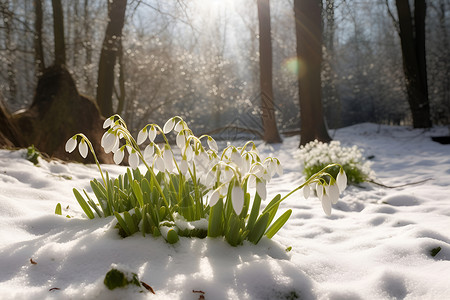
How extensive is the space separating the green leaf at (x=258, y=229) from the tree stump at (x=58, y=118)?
366cm

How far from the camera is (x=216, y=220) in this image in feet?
6.09

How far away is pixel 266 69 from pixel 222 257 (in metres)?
9.58

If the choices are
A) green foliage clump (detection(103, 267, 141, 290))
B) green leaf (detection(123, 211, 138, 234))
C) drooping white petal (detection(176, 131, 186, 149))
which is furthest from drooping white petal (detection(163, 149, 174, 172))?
green foliage clump (detection(103, 267, 141, 290))

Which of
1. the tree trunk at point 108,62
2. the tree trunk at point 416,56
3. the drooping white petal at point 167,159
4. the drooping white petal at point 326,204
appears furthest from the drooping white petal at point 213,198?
the tree trunk at point 416,56

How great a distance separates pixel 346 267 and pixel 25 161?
3.30m

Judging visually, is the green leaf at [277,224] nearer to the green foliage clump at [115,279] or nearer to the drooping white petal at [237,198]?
the drooping white petal at [237,198]

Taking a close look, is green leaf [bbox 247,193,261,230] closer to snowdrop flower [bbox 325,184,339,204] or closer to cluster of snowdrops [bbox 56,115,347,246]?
cluster of snowdrops [bbox 56,115,347,246]

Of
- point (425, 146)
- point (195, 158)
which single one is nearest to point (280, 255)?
point (195, 158)

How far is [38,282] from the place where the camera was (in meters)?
1.47

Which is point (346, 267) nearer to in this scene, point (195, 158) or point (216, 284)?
point (216, 284)

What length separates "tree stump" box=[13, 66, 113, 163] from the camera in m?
4.69

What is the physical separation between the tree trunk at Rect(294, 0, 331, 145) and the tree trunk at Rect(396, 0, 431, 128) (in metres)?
3.47

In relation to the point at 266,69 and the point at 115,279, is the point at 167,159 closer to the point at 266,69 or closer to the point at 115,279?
the point at 115,279

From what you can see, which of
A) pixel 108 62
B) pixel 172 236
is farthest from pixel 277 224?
pixel 108 62
